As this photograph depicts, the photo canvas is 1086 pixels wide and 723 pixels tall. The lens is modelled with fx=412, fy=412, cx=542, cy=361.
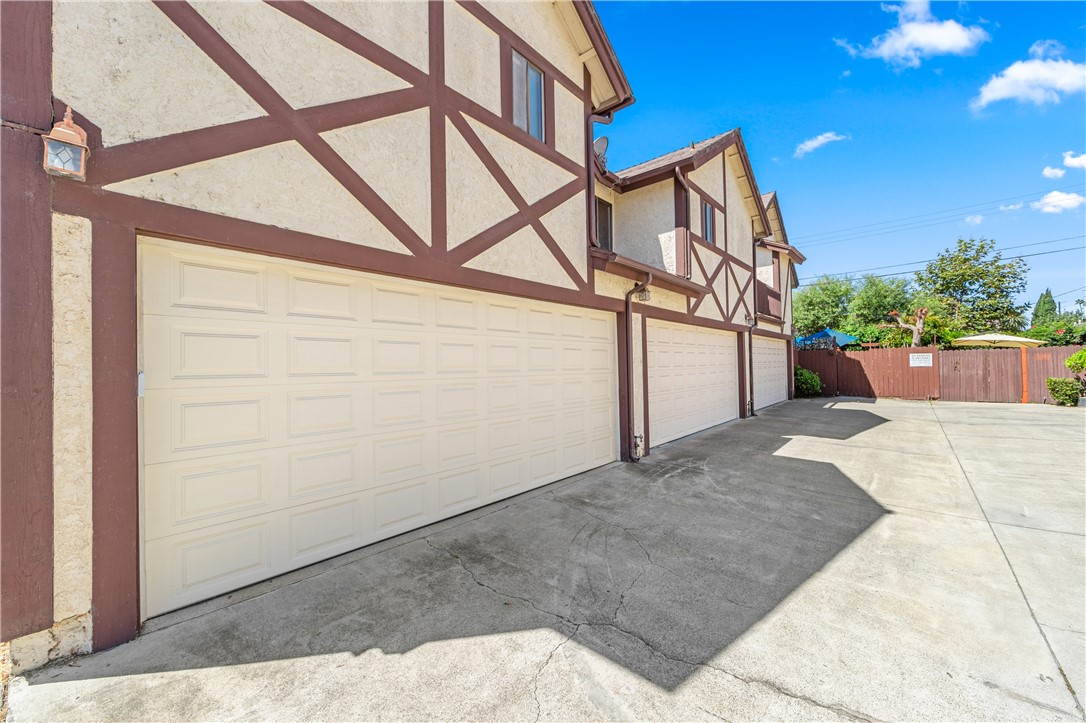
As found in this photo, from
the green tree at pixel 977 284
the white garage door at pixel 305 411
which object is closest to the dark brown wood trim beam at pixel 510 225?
the white garage door at pixel 305 411

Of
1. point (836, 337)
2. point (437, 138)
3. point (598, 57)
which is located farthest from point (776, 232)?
point (437, 138)

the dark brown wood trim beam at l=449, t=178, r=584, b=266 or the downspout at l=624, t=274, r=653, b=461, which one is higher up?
the dark brown wood trim beam at l=449, t=178, r=584, b=266

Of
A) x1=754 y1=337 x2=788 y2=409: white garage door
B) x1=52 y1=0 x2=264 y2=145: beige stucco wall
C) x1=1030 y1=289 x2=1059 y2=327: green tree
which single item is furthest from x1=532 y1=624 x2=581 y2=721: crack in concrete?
x1=1030 y1=289 x2=1059 y2=327: green tree

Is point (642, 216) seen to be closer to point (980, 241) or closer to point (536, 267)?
point (536, 267)

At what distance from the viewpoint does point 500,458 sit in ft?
17.0

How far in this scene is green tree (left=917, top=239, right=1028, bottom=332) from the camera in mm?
24219

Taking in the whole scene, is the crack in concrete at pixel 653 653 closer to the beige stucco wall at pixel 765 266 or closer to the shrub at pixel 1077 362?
the beige stucco wall at pixel 765 266

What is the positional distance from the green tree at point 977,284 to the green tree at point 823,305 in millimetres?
6719

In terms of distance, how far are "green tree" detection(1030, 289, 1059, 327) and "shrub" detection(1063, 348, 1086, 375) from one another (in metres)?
81.1

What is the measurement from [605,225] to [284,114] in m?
7.30

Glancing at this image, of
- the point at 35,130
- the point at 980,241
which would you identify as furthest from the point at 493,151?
the point at 980,241

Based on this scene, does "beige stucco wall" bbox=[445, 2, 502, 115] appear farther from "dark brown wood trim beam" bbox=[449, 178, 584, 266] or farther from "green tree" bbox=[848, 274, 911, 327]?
"green tree" bbox=[848, 274, 911, 327]

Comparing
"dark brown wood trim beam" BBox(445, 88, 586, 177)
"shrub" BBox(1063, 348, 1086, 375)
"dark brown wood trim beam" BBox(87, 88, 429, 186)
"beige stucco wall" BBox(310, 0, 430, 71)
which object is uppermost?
"beige stucco wall" BBox(310, 0, 430, 71)

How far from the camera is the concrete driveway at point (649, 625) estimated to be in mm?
2135
